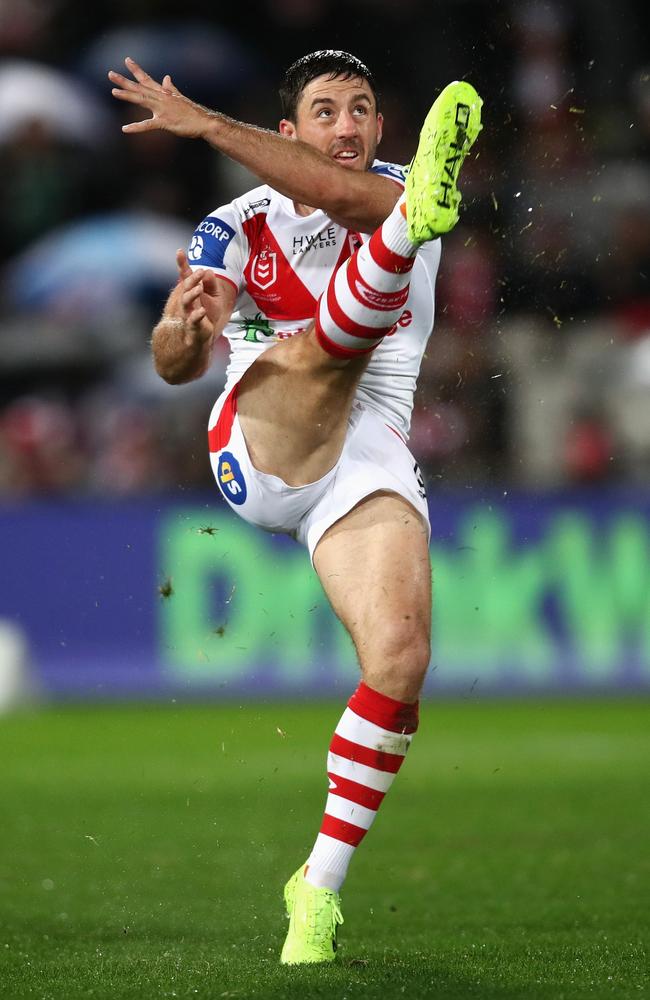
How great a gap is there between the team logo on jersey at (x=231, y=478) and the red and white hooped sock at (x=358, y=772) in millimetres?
792

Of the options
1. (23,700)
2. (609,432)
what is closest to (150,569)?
(23,700)

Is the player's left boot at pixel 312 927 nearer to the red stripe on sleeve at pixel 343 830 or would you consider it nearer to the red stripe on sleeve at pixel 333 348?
the red stripe on sleeve at pixel 343 830

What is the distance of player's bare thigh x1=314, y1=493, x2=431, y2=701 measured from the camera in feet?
16.6

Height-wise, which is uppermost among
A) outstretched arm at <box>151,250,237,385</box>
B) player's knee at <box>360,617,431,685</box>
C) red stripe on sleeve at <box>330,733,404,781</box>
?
outstretched arm at <box>151,250,237,385</box>

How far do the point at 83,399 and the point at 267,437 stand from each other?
960 cm

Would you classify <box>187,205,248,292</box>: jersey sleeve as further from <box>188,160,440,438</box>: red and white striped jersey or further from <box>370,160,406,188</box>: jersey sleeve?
<box>370,160,406,188</box>: jersey sleeve

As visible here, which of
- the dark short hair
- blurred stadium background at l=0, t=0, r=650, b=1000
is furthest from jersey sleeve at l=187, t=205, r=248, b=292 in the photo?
blurred stadium background at l=0, t=0, r=650, b=1000

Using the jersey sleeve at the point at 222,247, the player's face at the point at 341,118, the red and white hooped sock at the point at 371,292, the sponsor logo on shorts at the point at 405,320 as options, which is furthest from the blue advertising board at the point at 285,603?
the red and white hooped sock at the point at 371,292

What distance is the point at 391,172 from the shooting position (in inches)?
Answer: 218

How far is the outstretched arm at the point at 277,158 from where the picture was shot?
16.9 ft

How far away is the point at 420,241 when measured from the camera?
5016 millimetres

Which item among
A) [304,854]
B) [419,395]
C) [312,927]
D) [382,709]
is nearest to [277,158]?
[382,709]

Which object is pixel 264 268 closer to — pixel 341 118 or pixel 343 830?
pixel 341 118

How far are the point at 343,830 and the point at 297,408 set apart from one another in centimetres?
130
